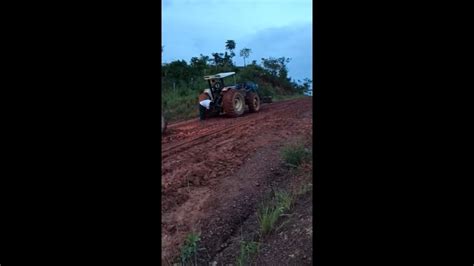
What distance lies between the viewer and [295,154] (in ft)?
6.59

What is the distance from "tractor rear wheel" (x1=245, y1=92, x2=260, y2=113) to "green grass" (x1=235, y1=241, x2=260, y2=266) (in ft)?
3.38

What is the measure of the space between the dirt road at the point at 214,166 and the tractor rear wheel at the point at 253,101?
0.16 m

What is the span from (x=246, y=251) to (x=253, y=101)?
1.17 m

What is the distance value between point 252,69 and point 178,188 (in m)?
0.83

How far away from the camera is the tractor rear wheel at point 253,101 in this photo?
255 cm

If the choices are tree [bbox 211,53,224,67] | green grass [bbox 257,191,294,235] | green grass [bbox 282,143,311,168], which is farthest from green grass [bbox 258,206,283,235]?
tree [bbox 211,53,224,67]

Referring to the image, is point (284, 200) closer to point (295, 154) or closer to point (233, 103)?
point (295, 154)

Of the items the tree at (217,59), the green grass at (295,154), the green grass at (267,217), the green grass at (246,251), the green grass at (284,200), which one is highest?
the tree at (217,59)

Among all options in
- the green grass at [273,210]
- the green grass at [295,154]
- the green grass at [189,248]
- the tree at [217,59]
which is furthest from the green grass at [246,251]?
the tree at [217,59]

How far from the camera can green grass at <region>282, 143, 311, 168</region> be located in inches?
77.4

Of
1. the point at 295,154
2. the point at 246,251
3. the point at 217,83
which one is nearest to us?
the point at 246,251

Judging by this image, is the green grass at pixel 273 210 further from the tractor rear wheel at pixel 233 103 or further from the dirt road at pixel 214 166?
the tractor rear wheel at pixel 233 103

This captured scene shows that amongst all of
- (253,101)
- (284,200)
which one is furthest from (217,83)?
(284,200)
